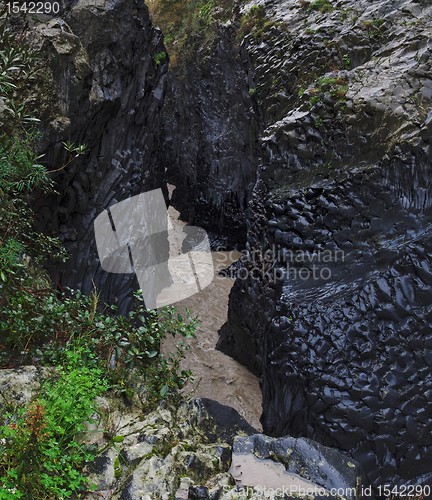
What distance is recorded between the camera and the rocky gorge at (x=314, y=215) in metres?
5.62

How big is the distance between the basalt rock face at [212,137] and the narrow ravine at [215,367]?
152 inches

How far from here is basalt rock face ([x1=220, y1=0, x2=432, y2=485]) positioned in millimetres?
5703

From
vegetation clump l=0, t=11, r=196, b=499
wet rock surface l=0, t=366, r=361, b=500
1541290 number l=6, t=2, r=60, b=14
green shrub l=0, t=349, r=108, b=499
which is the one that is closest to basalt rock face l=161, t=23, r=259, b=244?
1541290 number l=6, t=2, r=60, b=14

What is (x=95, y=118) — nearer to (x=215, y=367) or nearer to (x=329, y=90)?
(x=329, y=90)

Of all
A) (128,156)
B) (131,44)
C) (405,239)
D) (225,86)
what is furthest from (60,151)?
(225,86)

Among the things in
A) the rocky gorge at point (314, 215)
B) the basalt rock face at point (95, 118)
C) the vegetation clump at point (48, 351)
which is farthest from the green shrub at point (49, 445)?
the basalt rock face at point (95, 118)

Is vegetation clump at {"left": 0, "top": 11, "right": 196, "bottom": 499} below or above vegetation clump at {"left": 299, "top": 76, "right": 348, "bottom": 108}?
below

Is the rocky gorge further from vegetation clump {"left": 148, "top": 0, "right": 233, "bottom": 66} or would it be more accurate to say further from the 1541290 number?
vegetation clump {"left": 148, "top": 0, "right": 233, "bottom": 66}

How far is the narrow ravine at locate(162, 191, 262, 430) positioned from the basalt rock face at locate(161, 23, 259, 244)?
12.7 feet

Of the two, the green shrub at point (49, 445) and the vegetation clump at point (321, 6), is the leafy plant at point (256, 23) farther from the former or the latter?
the green shrub at point (49, 445)

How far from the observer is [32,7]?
21.6 feet

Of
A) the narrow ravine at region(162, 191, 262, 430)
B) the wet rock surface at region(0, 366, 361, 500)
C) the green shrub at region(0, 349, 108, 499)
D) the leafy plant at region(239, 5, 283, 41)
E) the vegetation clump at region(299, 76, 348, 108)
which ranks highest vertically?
the leafy plant at region(239, 5, 283, 41)

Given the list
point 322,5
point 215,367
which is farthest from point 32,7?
point 215,367

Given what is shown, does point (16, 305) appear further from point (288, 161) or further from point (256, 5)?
point (256, 5)
